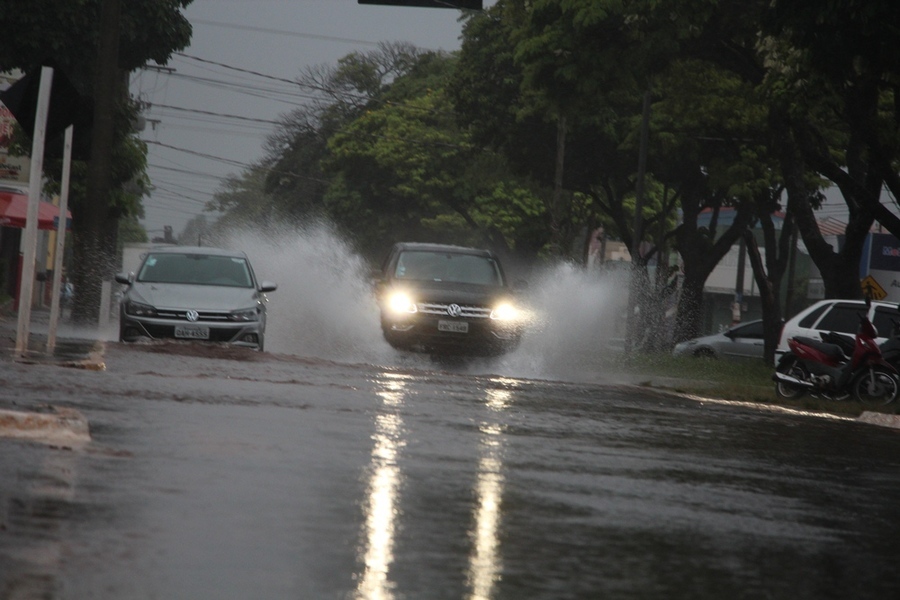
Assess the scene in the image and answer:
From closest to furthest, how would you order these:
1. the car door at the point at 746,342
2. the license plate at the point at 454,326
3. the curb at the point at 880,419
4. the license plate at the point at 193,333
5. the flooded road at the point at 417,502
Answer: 1. the flooded road at the point at 417,502
2. the curb at the point at 880,419
3. the license plate at the point at 193,333
4. the license plate at the point at 454,326
5. the car door at the point at 746,342

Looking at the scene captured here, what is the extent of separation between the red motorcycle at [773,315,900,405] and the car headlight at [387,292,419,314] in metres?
5.05

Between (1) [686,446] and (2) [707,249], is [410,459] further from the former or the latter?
(2) [707,249]

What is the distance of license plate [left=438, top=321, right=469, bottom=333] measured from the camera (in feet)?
69.9

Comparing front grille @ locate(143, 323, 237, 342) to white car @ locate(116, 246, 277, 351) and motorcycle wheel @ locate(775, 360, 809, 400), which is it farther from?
motorcycle wheel @ locate(775, 360, 809, 400)

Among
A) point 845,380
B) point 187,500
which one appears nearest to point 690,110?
point 845,380

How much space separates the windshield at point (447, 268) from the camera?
897 inches

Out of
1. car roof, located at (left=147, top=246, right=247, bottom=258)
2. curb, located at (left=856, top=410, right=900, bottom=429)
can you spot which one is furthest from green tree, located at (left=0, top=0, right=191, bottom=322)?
curb, located at (left=856, top=410, right=900, bottom=429)

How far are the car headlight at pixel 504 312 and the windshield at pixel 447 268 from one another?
3.66ft

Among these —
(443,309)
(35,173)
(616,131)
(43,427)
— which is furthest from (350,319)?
(616,131)

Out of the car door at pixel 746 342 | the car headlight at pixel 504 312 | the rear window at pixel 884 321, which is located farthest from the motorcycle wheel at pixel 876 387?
the car door at pixel 746 342

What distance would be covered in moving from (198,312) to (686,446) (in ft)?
31.4

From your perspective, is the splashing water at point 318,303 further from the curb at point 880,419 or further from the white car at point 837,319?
the curb at point 880,419

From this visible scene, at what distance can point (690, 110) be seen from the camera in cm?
3341

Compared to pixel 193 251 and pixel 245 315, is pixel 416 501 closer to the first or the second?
pixel 245 315
